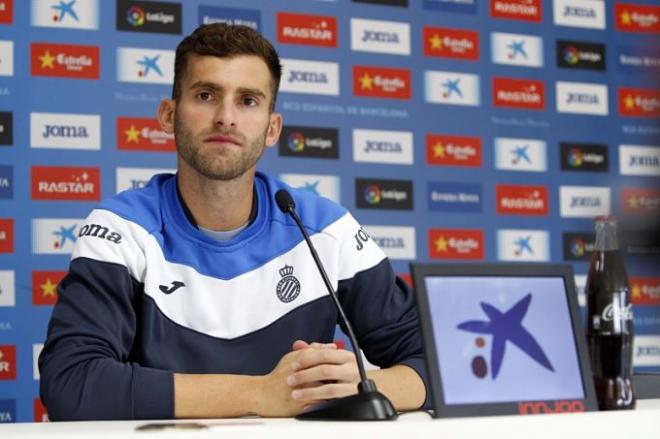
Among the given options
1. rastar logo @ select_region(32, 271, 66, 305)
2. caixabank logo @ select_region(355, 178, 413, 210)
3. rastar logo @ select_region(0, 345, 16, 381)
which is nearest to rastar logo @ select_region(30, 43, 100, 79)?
rastar logo @ select_region(32, 271, 66, 305)

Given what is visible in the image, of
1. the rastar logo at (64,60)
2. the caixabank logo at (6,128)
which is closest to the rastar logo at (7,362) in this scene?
the caixabank logo at (6,128)

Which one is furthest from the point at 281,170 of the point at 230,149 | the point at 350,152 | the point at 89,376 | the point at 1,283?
the point at 89,376

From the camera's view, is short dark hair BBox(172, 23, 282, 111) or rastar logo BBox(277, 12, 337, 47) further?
rastar logo BBox(277, 12, 337, 47)

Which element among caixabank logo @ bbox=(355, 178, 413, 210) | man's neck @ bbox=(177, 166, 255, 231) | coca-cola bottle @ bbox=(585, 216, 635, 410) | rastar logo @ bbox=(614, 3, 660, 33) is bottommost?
coca-cola bottle @ bbox=(585, 216, 635, 410)

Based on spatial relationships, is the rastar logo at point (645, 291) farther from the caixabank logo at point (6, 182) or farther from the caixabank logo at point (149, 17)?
the caixabank logo at point (6, 182)

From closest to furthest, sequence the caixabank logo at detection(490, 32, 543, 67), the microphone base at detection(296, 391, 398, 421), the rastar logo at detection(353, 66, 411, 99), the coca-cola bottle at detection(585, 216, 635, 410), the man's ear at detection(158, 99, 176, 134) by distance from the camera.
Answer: the microphone base at detection(296, 391, 398, 421), the coca-cola bottle at detection(585, 216, 635, 410), the man's ear at detection(158, 99, 176, 134), the rastar logo at detection(353, 66, 411, 99), the caixabank logo at detection(490, 32, 543, 67)

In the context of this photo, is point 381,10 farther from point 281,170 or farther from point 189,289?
point 189,289

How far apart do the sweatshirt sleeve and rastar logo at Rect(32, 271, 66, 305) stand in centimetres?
128

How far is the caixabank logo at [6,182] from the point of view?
8.93 feet

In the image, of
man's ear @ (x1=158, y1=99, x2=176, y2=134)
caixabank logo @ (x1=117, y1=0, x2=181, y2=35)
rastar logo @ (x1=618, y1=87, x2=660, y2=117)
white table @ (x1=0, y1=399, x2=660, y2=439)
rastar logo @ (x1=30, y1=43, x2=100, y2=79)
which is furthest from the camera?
rastar logo @ (x1=618, y1=87, x2=660, y2=117)

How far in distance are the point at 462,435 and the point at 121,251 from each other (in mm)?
854

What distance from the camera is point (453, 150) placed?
10.6ft

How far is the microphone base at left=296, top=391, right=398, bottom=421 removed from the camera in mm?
875

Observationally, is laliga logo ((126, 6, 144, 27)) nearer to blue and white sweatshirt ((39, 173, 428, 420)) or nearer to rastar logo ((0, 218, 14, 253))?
rastar logo ((0, 218, 14, 253))
